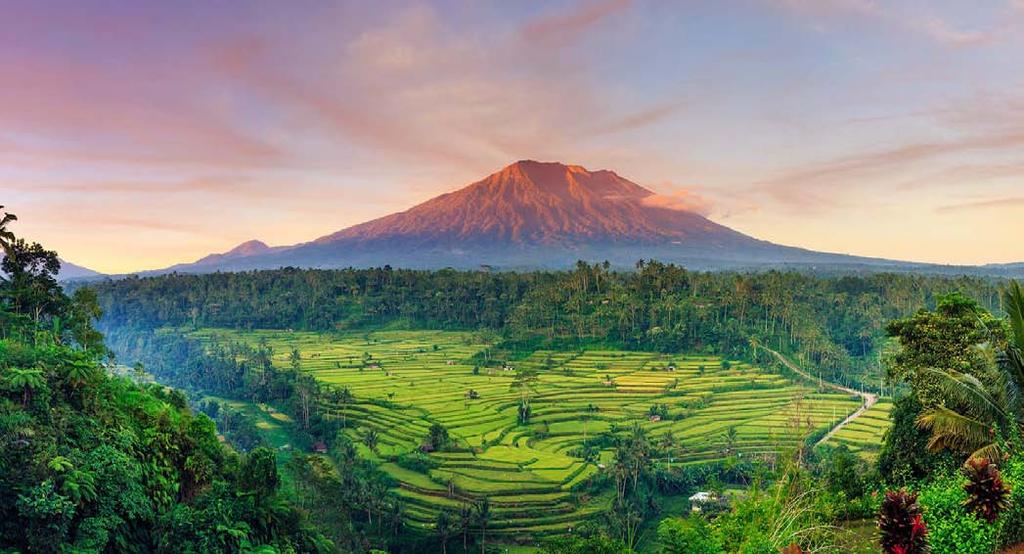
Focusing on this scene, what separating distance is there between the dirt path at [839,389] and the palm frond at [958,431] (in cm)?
2281

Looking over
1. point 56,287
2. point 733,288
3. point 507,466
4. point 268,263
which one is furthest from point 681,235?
point 56,287

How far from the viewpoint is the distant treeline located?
167 feet

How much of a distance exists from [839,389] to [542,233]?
11918cm

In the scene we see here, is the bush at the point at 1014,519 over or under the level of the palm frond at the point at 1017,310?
under

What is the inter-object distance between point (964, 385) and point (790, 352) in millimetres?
43637

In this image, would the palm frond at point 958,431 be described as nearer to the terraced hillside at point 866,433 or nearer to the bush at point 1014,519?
the bush at point 1014,519

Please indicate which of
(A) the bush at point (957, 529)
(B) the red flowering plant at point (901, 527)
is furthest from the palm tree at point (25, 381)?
(A) the bush at point (957, 529)

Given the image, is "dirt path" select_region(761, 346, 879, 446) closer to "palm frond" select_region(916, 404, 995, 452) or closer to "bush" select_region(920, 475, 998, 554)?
"palm frond" select_region(916, 404, 995, 452)

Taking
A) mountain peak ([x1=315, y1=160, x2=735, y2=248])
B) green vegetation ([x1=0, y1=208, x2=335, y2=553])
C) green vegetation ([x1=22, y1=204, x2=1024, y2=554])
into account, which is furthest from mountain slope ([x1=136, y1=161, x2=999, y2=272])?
green vegetation ([x1=0, y1=208, x2=335, y2=553])

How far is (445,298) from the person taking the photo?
66.9 m

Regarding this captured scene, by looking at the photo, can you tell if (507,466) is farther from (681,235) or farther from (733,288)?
(681,235)

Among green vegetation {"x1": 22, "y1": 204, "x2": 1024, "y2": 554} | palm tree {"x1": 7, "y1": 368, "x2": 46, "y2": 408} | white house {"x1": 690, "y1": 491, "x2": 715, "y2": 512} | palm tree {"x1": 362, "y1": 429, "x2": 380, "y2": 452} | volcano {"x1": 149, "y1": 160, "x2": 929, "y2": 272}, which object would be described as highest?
volcano {"x1": 149, "y1": 160, "x2": 929, "y2": 272}

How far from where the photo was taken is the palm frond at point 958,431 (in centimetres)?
842

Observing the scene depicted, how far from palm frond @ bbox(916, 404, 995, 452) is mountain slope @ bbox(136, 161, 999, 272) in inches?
4990
